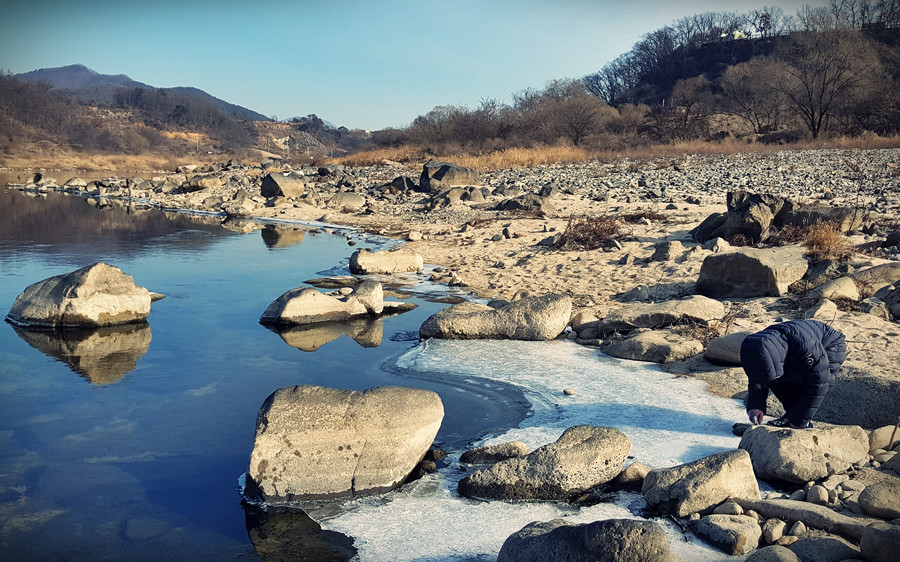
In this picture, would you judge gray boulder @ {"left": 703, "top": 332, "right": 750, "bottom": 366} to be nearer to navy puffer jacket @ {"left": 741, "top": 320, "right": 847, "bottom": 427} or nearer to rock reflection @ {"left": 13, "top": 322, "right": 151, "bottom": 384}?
navy puffer jacket @ {"left": 741, "top": 320, "right": 847, "bottom": 427}

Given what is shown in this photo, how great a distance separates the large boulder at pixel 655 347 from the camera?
24.5ft

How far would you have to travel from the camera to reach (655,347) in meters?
7.57

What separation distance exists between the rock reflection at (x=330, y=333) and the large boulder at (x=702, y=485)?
4585mm

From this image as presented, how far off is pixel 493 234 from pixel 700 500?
440 inches

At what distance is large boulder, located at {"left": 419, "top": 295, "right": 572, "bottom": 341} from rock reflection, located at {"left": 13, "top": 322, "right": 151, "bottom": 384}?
10.8 feet

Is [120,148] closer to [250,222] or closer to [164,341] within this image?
[250,222]

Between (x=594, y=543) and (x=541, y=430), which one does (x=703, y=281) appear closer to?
(x=541, y=430)

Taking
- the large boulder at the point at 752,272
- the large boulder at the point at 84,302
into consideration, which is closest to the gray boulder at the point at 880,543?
the large boulder at the point at 752,272

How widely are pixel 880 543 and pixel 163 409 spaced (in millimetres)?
5446

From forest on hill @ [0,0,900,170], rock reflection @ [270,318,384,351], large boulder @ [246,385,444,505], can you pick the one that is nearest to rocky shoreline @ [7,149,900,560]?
large boulder @ [246,385,444,505]

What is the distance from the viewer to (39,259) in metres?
14.3

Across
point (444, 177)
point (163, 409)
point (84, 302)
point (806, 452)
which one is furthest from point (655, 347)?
point (444, 177)

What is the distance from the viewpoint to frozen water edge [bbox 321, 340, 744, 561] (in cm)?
425

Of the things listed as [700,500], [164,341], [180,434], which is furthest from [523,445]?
[164,341]
